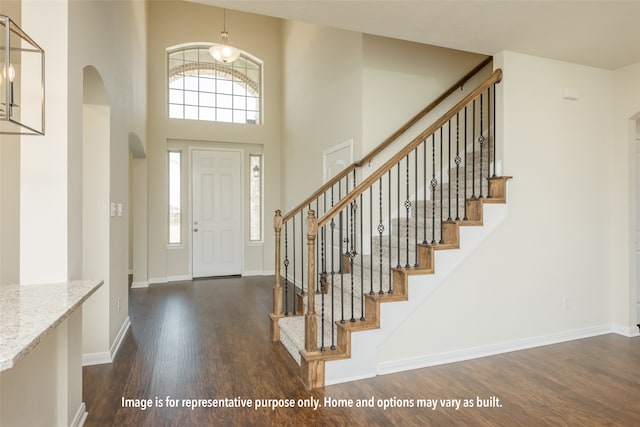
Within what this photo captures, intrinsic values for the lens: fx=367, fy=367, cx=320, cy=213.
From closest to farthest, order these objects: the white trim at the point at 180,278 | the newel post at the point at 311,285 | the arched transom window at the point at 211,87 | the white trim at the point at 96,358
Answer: the newel post at the point at 311,285 < the white trim at the point at 96,358 < the white trim at the point at 180,278 < the arched transom window at the point at 211,87

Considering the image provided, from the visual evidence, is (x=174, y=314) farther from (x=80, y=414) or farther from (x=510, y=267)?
(x=510, y=267)

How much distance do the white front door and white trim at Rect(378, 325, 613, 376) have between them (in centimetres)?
448

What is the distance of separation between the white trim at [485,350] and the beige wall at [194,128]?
4.39 m

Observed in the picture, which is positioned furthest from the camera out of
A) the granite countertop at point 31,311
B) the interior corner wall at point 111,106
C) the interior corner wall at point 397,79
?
the interior corner wall at point 397,79

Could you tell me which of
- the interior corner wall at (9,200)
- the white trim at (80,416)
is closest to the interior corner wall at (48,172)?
the interior corner wall at (9,200)

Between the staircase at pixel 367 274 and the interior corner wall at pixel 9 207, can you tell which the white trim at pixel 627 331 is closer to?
the staircase at pixel 367 274

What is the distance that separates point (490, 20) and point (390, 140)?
1.48 meters

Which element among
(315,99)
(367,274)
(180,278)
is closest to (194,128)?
(315,99)


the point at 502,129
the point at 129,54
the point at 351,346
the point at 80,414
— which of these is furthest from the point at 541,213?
the point at 129,54

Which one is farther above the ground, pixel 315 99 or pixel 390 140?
pixel 315 99

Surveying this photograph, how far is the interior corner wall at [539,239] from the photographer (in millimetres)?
2982

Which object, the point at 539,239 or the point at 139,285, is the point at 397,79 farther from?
the point at 139,285

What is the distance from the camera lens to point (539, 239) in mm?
3287

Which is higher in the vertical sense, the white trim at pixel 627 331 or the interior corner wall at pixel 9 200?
the interior corner wall at pixel 9 200
